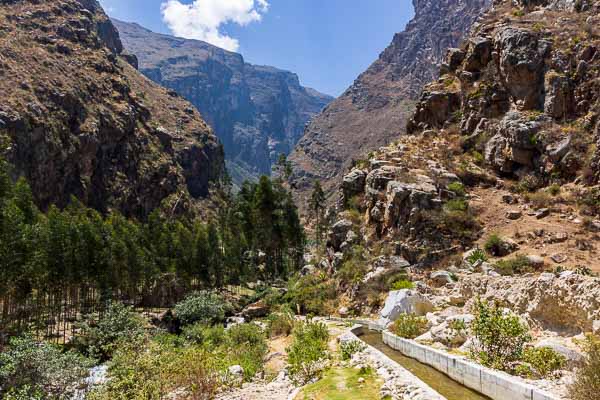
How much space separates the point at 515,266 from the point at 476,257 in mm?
3026

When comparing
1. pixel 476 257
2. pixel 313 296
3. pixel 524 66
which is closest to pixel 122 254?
pixel 313 296

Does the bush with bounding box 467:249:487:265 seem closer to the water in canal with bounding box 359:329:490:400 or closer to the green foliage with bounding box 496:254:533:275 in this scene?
the green foliage with bounding box 496:254:533:275

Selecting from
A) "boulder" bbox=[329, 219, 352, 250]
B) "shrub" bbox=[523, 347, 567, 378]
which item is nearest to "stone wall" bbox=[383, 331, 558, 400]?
"shrub" bbox=[523, 347, 567, 378]

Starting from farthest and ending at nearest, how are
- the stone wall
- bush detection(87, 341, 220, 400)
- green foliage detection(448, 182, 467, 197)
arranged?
green foliage detection(448, 182, 467, 197), bush detection(87, 341, 220, 400), the stone wall

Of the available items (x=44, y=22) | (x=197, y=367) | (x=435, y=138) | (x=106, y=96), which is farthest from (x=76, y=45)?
(x=197, y=367)

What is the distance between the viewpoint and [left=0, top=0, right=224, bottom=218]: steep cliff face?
85.5 m

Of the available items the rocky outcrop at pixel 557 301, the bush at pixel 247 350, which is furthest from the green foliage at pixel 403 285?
the rocky outcrop at pixel 557 301

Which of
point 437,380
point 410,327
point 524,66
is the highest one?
point 524,66

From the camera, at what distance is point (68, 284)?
46.5 m

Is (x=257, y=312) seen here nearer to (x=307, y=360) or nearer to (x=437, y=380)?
(x=307, y=360)

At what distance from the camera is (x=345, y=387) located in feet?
37.8

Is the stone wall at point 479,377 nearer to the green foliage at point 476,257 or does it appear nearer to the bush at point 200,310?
the green foliage at point 476,257

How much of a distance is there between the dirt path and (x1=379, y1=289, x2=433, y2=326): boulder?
12.1 metres

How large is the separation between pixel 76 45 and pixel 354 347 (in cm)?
13709
